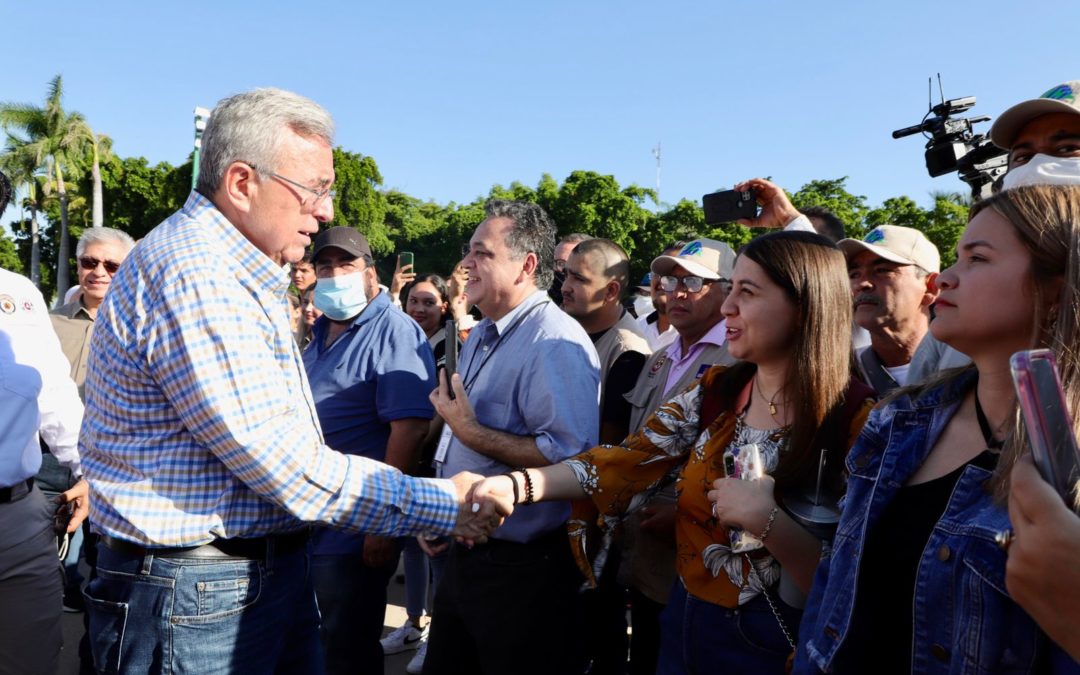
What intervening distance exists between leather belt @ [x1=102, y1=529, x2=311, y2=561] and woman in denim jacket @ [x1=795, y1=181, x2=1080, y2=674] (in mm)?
1394

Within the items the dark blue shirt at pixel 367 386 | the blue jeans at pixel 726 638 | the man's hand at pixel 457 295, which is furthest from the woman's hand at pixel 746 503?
the man's hand at pixel 457 295

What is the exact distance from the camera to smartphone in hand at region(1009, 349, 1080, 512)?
95 cm

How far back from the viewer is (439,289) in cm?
692

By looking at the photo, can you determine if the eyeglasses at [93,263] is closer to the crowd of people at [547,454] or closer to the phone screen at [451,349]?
the crowd of people at [547,454]

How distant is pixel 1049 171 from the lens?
2434mm

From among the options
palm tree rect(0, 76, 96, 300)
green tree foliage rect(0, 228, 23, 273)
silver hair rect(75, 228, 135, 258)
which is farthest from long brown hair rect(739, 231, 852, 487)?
green tree foliage rect(0, 228, 23, 273)

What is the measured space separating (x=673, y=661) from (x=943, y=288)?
1323 mm

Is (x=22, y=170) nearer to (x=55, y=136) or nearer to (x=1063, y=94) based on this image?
(x=55, y=136)

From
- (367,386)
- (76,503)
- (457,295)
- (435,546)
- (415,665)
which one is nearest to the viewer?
(435,546)

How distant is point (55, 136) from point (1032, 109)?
52.0m

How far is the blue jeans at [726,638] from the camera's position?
2.05 meters

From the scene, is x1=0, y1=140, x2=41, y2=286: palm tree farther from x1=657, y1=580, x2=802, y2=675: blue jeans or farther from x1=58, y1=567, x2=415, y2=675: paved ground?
x1=657, y1=580, x2=802, y2=675: blue jeans

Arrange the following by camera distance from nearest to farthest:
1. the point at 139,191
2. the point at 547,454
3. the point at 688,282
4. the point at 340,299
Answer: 1. the point at 547,454
2. the point at 688,282
3. the point at 340,299
4. the point at 139,191

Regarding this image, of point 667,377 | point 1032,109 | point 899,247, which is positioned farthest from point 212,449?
point 1032,109
